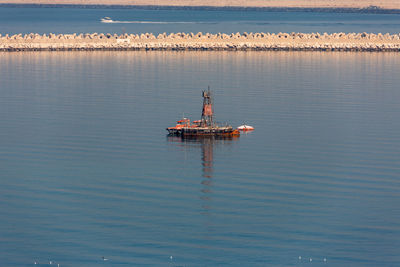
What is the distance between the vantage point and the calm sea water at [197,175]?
23453 millimetres

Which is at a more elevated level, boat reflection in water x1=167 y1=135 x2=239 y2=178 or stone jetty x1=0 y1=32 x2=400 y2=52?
stone jetty x1=0 y1=32 x2=400 y2=52

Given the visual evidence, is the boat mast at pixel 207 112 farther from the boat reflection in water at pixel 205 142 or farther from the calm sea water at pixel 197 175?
the calm sea water at pixel 197 175

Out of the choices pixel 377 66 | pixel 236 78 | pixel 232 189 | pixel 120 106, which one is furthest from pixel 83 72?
pixel 232 189

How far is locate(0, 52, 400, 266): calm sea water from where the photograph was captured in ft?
76.9

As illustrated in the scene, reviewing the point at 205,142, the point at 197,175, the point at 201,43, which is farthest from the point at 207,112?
the point at 201,43

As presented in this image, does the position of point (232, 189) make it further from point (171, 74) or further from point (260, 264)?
point (171, 74)

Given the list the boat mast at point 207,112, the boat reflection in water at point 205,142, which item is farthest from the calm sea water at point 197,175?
the boat mast at point 207,112

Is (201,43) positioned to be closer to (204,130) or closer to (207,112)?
(207,112)

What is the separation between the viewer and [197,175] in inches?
1231

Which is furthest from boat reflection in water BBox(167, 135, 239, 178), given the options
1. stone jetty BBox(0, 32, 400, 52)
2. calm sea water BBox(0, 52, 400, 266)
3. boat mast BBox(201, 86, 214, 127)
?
stone jetty BBox(0, 32, 400, 52)

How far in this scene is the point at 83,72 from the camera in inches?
2499

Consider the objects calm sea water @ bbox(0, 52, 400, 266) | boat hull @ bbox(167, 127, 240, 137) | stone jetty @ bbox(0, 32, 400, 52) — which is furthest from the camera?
stone jetty @ bbox(0, 32, 400, 52)

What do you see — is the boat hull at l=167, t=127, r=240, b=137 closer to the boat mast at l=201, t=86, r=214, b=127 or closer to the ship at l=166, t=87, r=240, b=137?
the ship at l=166, t=87, r=240, b=137

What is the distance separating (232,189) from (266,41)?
59.8 metres
